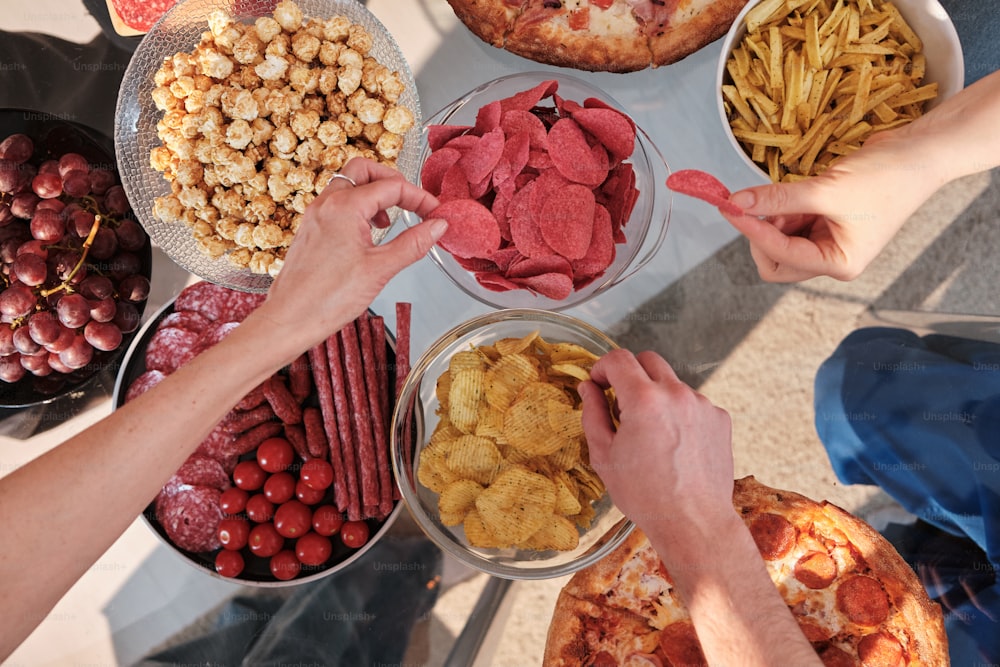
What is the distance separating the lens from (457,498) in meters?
1.26

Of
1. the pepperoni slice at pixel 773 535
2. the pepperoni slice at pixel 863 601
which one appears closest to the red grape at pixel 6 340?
the pepperoni slice at pixel 773 535

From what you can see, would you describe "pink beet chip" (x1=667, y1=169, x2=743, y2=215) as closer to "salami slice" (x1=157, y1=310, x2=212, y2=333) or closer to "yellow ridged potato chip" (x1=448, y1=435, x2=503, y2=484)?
"yellow ridged potato chip" (x1=448, y1=435, x2=503, y2=484)

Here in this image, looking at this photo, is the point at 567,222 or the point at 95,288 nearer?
the point at 567,222

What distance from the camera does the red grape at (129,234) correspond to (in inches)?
55.4

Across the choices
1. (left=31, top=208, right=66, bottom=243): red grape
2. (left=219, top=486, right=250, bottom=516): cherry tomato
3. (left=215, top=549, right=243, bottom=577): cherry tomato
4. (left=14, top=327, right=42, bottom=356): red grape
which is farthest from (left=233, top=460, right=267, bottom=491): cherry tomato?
(left=31, top=208, right=66, bottom=243): red grape

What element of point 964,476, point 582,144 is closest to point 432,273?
point 582,144

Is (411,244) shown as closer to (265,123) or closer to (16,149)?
(265,123)

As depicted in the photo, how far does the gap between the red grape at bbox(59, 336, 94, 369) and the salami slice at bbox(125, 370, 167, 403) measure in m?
0.10

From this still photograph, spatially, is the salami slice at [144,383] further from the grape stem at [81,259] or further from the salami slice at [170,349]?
the grape stem at [81,259]

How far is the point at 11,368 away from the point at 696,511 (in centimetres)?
132

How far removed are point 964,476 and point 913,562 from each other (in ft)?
0.74

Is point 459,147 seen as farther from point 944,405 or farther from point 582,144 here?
point 944,405

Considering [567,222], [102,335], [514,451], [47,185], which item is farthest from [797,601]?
[47,185]

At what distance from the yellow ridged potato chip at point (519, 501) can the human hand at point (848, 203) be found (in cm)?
54
